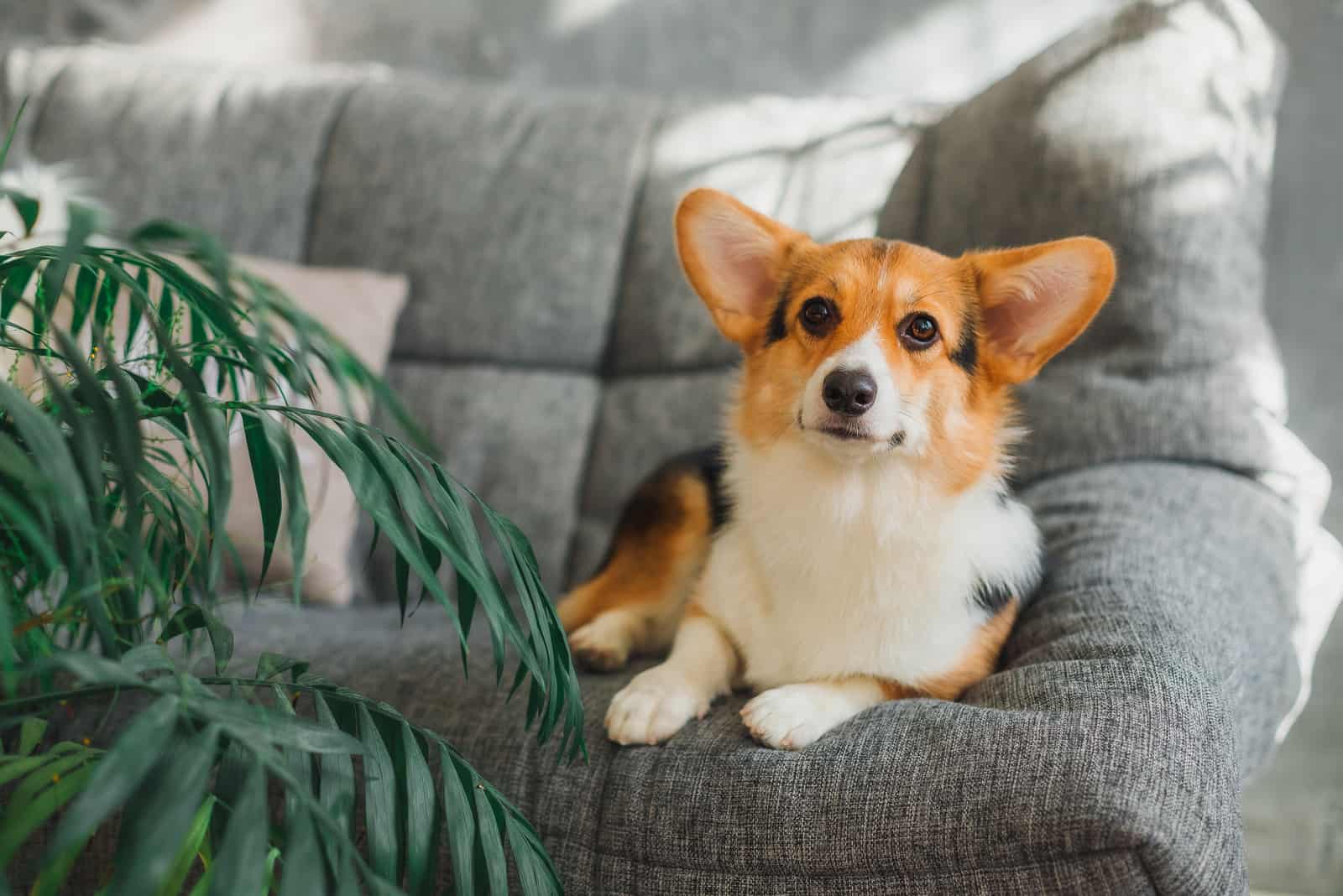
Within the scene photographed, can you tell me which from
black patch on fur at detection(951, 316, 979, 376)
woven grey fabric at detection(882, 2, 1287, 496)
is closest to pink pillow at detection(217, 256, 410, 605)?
black patch on fur at detection(951, 316, 979, 376)

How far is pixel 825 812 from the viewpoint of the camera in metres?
0.98

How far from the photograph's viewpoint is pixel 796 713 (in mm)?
1105

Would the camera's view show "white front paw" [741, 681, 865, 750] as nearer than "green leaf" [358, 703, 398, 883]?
No

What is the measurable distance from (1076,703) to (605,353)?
1.36 metres

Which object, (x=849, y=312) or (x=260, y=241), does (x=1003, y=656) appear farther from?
(x=260, y=241)

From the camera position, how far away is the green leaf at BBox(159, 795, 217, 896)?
0.67 metres

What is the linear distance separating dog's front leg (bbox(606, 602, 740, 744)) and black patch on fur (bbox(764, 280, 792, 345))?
1.27 ft

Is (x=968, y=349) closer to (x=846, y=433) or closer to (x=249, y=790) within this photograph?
(x=846, y=433)

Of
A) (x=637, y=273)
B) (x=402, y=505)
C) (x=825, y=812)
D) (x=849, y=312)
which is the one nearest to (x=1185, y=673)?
(x=825, y=812)

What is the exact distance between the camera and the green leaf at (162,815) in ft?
1.73

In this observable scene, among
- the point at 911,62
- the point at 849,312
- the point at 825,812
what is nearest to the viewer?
the point at 825,812

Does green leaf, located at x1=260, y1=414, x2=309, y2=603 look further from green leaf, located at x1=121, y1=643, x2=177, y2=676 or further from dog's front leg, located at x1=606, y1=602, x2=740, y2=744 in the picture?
dog's front leg, located at x1=606, y1=602, x2=740, y2=744

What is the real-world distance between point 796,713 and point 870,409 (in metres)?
0.35

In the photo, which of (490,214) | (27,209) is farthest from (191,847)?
(490,214)
